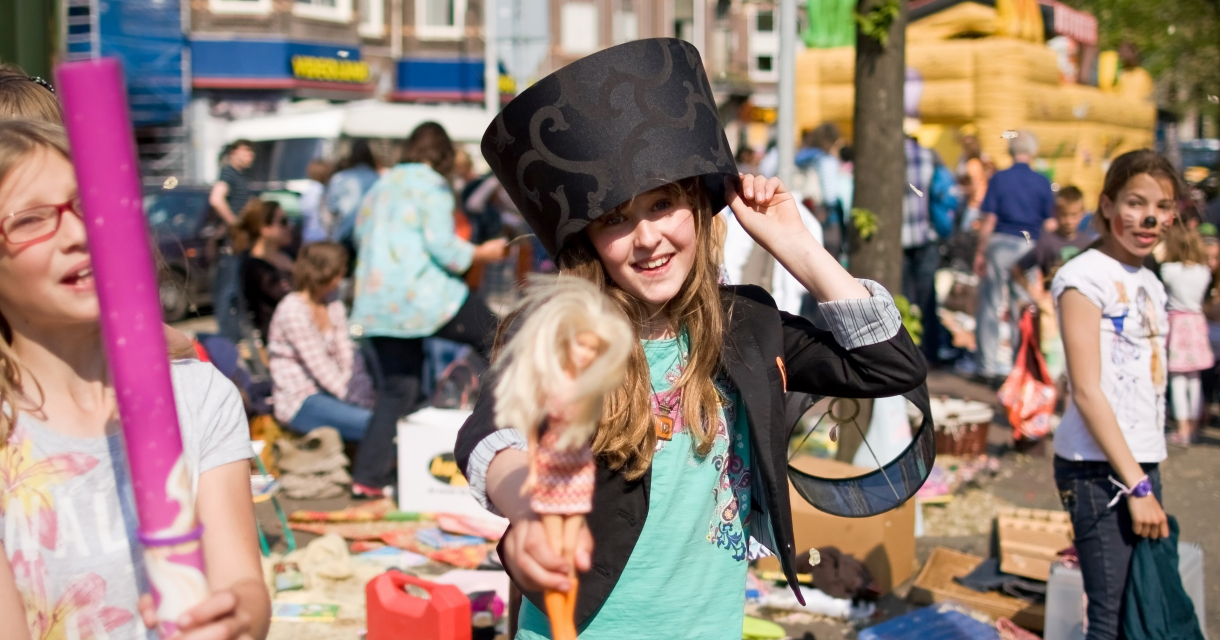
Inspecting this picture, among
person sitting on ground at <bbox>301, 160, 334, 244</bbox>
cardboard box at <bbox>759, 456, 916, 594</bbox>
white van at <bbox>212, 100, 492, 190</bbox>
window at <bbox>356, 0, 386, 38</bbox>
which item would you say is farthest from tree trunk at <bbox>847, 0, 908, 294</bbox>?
window at <bbox>356, 0, 386, 38</bbox>

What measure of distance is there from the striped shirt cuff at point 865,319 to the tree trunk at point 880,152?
136 inches

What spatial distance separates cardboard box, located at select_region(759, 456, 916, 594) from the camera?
4766 millimetres

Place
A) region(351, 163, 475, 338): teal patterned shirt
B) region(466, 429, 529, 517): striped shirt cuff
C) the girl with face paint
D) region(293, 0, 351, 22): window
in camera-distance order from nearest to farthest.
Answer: region(466, 429, 529, 517): striped shirt cuff, the girl with face paint, region(351, 163, 475, 338): teal patterned shirt, region(293, 0, 351, 22): window

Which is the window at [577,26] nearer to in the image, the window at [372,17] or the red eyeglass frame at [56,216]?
the window at [372,17]

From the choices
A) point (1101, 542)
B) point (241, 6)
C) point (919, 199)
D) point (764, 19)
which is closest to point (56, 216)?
point (1101, 542)

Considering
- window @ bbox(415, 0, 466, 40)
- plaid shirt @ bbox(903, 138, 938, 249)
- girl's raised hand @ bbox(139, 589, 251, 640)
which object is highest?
window @ bbox(415, 0, 466, 40)

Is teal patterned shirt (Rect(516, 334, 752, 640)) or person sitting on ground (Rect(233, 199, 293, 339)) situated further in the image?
person sitting on ground (Rect(233, 199, 293, 339))

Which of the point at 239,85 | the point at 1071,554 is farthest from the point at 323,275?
the point at 239,85

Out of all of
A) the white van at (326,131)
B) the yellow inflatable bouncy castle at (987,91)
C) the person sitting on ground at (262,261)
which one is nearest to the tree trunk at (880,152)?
the person sitting on ground at (262,261)

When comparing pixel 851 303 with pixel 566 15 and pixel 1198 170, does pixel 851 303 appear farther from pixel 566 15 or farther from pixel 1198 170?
pixel 566 15

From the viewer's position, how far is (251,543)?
157 cm

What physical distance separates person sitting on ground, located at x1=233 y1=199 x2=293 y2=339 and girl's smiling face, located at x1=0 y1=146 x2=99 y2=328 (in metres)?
6.36

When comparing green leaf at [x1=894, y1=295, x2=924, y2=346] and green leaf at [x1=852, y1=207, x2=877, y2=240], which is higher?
green leaf at [x1=852, y1=207, x2=877, y2=240]

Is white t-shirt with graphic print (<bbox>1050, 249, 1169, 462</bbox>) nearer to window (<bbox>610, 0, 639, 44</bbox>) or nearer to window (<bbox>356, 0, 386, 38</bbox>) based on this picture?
window (<bbox>356, 0, 386, 38</bbox>)
